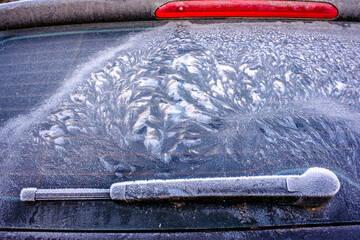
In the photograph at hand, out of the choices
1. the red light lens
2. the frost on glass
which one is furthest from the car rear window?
the red light lens

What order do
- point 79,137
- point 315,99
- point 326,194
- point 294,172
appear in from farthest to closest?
point 315,99 → point 79,137 → point 294,172 → point 326,194

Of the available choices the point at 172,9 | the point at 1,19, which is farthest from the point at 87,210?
the point at 1,19

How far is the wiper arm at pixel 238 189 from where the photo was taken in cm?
74

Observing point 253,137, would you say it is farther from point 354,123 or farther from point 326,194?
point 354,123

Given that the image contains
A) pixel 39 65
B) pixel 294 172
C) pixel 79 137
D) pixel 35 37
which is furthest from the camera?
pixel 35 37

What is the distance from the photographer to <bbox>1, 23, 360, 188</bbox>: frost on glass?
2.90 feet

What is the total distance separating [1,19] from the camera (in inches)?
63.6

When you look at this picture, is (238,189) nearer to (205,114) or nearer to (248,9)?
(205,114)

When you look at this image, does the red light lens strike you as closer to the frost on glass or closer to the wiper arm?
the frost on glass

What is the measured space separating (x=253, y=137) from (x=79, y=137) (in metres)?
0.71

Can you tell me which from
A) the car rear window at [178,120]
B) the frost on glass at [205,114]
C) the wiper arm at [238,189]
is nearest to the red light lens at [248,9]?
the car rear window at [178,120]

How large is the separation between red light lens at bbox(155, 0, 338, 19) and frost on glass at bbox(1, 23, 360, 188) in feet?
1.04

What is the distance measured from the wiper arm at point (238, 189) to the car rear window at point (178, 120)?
4 centimetres

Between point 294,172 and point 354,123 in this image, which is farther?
point 354,123
